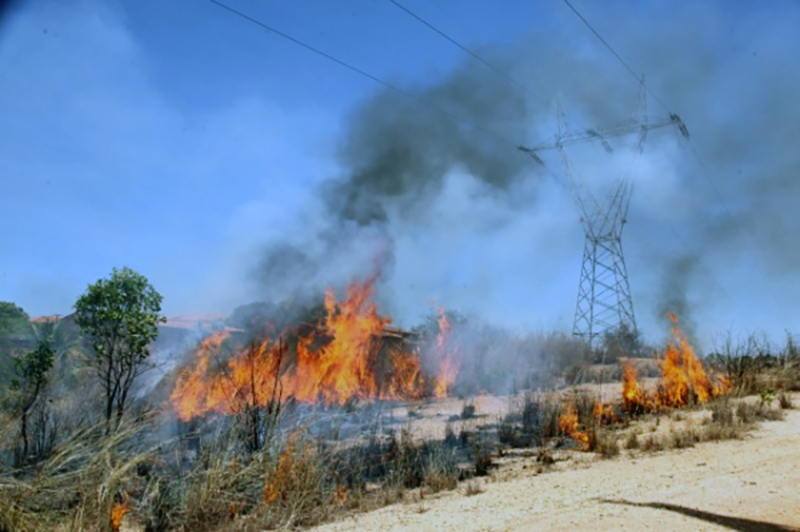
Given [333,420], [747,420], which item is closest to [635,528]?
[333,420]

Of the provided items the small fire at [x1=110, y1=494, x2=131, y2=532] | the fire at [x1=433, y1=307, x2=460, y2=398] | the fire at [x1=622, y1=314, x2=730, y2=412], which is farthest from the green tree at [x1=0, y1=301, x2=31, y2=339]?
the fire at [x1=622, y1=314, x2=730, y2=412]

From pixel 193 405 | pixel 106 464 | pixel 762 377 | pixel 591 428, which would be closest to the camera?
pixel 106 464

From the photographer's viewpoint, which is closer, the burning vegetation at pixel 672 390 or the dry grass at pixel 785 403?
the dry grass at pixel 785 403

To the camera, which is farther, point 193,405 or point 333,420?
point 193,405

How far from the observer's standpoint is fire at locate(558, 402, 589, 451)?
11103 mm

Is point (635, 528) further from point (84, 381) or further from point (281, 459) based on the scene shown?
point (84, 381)

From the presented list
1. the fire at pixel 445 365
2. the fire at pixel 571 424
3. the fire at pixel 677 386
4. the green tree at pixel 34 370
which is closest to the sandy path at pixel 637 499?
the fire at pixel 571 424

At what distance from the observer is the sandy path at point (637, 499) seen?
18.9ft

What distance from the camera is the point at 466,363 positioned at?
23516 millimetres

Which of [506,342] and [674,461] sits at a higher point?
[506,342]

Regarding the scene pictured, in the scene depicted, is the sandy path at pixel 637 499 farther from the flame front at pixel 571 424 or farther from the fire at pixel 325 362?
the fire at pixel 325 362

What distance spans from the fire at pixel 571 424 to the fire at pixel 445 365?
29.3 ft

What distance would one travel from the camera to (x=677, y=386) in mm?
15070

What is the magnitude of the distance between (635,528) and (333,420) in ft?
16.2
